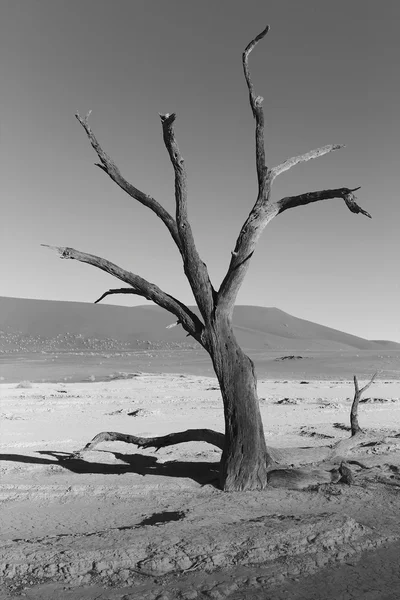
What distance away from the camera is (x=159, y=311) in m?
126

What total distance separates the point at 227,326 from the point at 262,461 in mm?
1812

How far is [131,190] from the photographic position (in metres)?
7.73

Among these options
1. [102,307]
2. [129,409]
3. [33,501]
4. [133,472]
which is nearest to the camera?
[33,501]

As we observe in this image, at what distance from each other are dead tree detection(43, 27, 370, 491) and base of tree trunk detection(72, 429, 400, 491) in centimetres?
19

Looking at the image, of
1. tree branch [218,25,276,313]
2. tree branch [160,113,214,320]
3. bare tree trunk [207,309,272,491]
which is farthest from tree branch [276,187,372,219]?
bare tree trunk [207,309,272,491]

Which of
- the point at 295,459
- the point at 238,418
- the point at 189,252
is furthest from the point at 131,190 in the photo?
the point at 295,459

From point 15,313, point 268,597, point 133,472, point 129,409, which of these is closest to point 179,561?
point 268,597

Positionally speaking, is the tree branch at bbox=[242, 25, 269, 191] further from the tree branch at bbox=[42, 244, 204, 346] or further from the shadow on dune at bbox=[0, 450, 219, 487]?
the shadow on dune at bbox=[0, 450, 219, 487]

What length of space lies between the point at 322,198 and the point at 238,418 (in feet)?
10.1

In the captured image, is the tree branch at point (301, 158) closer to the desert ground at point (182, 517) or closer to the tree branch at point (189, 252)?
the tree branch at point (189, 252)

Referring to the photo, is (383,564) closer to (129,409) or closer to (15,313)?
(129,409)

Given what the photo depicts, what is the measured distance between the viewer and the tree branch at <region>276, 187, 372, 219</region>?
278 inches

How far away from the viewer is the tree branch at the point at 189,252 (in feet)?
24.2

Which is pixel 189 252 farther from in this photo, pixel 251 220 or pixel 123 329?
pixel 123 329
